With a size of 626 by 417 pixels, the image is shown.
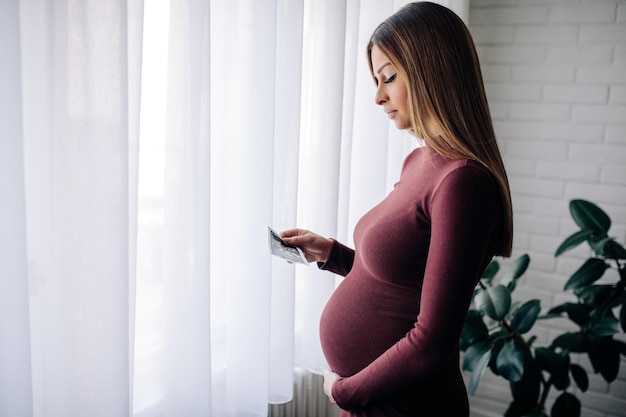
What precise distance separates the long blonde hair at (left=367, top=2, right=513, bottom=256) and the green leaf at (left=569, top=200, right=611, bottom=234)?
118cm

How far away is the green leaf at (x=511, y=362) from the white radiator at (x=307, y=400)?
25.1 inches

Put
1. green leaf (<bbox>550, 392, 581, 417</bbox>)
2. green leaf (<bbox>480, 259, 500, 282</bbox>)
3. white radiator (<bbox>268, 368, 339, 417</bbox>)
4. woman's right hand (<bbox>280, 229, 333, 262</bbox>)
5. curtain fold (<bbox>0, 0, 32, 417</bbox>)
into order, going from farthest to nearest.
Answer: green leaf (<bbox>480, 259, 500, 282</bbox>) < green leaf (<bbox>550, 392, 581, 417</bbox>) < white radiator (<bbox>268, 368, 339, 417</bbox>) < woman's right hand (<bbox>280, 229, 333, 262</bbox>) < curtain fold (<bbox>0, 0, 32, 417</bbox>)

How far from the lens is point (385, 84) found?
3.30 feet

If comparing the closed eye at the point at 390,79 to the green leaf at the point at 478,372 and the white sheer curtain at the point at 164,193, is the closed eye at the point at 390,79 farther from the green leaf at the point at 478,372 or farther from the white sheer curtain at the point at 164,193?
the green leaf at the point at 478,372

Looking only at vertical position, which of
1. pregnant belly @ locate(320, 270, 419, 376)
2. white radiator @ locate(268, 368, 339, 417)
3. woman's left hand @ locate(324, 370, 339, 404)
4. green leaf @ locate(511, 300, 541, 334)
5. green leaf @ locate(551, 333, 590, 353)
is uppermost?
pregnant belly @ locate(320, 270, 419, 376)

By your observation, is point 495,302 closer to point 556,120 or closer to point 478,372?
point 478,372

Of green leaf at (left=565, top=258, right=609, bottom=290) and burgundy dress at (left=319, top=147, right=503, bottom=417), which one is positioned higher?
burgundy dress at (left=319, top=147, right=503, bottom=417)

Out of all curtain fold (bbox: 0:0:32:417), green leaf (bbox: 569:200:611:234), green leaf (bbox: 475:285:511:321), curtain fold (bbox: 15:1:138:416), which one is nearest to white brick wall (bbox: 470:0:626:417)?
green leaf (bbox: 569:200:611:234)

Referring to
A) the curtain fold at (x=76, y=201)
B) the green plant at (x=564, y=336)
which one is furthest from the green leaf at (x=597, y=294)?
the curtain fold at (x=76, y=201)

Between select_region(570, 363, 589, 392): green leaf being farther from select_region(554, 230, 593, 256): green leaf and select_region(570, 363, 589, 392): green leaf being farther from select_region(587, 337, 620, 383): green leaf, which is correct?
select_region(554, 230, 593, 256): green leaf

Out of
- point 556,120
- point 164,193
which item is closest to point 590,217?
point 556,120

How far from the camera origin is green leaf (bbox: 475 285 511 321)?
1.87m

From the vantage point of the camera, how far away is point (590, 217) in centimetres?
193

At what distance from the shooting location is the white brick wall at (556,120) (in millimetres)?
2199
